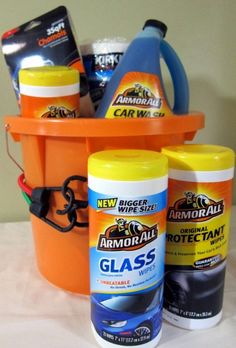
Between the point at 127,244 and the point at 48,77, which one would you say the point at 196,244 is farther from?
the point at 48,77

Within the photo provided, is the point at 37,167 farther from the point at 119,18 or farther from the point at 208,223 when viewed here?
the point at 119,18

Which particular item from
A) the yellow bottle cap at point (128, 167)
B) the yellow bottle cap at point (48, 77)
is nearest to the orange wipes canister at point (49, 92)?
the yellow bottle cap at point (48, 77)

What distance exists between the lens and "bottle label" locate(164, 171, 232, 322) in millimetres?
374

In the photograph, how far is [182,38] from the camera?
27.3 inches

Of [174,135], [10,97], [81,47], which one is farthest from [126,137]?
[10,97]

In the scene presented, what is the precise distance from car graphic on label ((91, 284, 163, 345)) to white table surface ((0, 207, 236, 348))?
0.03 meters

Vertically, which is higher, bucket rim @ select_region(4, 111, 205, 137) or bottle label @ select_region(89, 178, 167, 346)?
bucket rim @ select_region(4, 111, 205, 137)

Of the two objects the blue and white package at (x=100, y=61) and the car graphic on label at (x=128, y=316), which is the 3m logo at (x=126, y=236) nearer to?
the car graphic on label at (x=128, y=316)

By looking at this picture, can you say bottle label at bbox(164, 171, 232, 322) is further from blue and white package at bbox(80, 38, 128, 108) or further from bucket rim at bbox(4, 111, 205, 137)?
blue and white package at bbox(80, 38, 128, 108)

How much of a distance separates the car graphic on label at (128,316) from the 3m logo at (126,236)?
0.17 feet

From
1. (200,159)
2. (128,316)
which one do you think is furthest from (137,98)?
(128,316)

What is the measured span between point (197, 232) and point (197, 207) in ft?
0.09

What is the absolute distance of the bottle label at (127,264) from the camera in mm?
338

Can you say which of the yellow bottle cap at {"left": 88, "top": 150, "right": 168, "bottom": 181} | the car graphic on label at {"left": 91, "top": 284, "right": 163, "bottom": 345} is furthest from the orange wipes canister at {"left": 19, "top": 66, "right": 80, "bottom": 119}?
the car graphic on label at {"left": 91, "top": 284, "right": 163, "bottom": 345}
